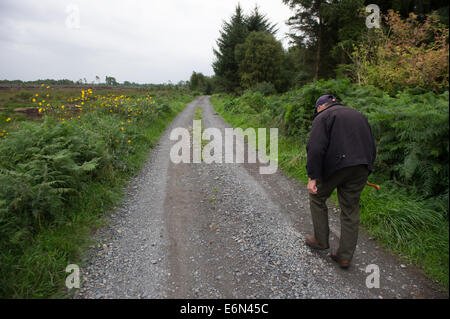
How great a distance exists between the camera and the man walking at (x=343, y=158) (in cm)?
265

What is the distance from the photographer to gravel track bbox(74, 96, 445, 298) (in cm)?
260

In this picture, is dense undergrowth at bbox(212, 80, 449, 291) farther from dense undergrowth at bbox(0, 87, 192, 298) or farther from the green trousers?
dense undergrowth at bbox(0, 87, 192, 298)

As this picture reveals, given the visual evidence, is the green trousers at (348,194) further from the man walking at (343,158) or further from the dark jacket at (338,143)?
the dark jacket at (338,143)

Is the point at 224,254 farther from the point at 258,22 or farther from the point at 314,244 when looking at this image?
the point at 258,22

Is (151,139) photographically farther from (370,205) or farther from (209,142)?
(370,205)

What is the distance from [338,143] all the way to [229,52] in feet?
89.7

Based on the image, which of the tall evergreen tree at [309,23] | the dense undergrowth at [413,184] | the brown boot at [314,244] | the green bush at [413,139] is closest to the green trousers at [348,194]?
the brown boot at [314,244]

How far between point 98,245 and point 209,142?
21.5 ft

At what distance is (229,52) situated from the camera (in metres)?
26.9

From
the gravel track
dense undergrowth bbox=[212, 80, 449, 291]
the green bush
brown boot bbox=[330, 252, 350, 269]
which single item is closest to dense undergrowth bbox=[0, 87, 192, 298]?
the gravel track

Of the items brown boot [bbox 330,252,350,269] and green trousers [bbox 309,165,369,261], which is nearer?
green trousers [bbox 309,165,369,261]

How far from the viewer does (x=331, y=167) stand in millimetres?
2725

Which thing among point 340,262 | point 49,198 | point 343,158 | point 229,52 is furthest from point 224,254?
point 229,52
